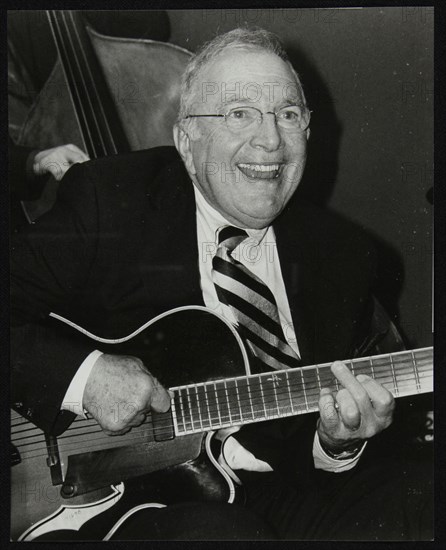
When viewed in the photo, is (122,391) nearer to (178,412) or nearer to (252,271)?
(178,412)

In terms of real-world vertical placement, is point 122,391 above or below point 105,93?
below

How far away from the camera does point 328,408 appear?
133 cm

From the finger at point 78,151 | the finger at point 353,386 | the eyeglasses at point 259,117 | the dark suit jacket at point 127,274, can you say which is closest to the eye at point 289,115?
the eyeglasses at point 259,117

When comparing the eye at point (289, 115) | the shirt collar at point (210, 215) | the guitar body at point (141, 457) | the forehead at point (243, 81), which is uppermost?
the forehead at point (243, 81)

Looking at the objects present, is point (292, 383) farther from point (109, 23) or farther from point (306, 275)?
point (109, 23)

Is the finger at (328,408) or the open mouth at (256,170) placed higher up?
the open mouth at (256,170)

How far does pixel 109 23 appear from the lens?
138cm

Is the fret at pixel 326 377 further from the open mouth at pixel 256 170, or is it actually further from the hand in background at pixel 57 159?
the hand in background at pixel 57 159

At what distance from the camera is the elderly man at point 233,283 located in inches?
52.6

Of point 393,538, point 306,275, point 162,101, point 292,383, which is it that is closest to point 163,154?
point 162,101

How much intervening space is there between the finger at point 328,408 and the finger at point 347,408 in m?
0.01

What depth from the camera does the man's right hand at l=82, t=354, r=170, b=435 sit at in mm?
1328

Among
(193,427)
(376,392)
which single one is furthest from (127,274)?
(376,392)

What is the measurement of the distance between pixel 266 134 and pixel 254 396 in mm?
523
